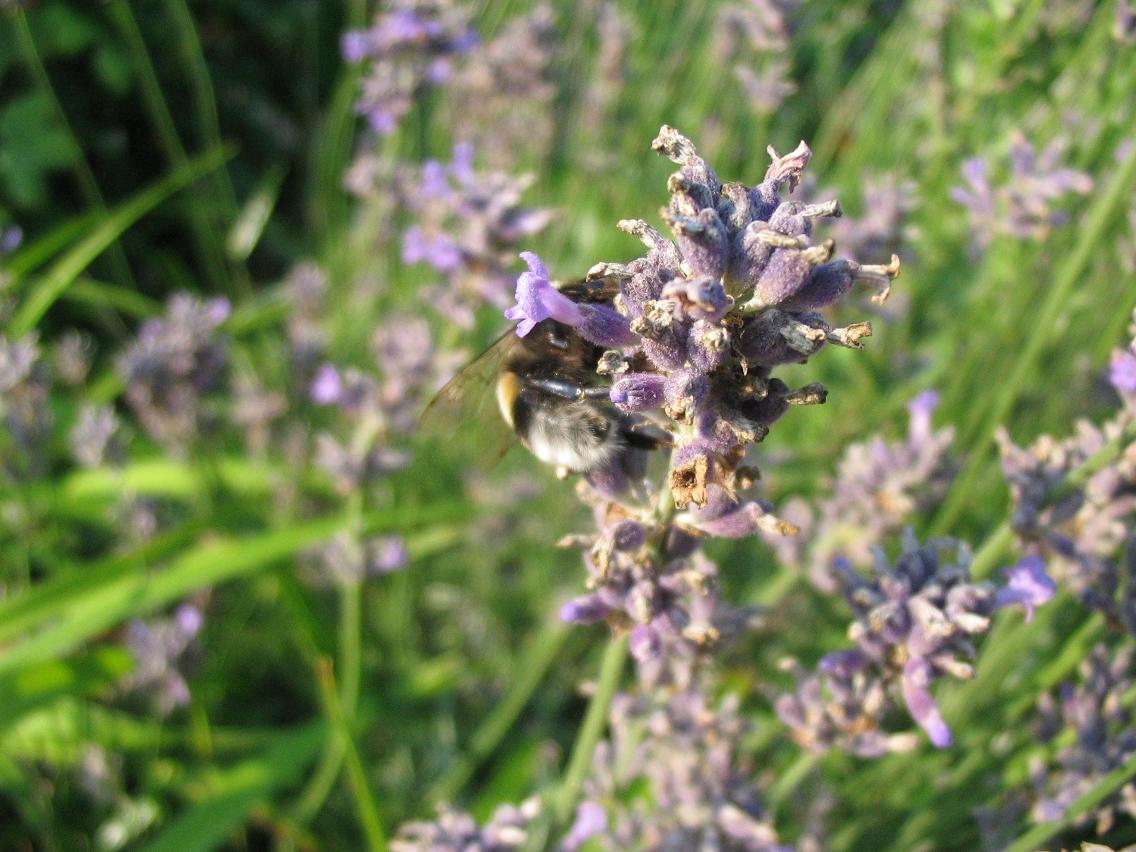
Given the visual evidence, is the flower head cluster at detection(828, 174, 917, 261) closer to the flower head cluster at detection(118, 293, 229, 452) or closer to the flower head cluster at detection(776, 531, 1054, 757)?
the flower head cluster at detection(776, 531, 1054, 757)

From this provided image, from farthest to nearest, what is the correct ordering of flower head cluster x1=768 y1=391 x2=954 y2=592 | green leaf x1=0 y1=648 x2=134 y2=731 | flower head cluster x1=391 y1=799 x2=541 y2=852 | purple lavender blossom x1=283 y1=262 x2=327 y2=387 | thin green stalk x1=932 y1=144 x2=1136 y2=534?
purple lavender blossom x1=283 y1=262 x2=327 y2=387
green leaf x1=0 y1=648 x2=134 y2=731
flower head cluster x1=768 y1=391 x2=954 y2=592
thin green stalk x1=932 y1=144 x2=1136 y2=534
flower head cluster x1=391 y1=799 x2=541 y2=852

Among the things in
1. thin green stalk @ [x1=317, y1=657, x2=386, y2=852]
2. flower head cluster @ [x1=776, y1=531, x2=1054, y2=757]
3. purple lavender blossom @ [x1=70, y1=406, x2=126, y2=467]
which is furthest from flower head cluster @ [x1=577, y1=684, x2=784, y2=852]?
purple lavender blossom @ [x1=70, y1=406, x2=126, y2=467]

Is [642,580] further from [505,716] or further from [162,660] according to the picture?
[162,660]

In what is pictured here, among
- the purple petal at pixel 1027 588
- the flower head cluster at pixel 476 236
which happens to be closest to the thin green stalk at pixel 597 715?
the purple petal at pixel 1027 588

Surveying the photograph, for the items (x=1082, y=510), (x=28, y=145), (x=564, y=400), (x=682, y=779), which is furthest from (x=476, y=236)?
(x=28, y=145)

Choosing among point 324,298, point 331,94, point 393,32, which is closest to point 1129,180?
point 393,32

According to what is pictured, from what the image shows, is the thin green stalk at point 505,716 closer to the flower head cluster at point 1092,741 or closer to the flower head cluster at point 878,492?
the flower head cluster at point 878,492
